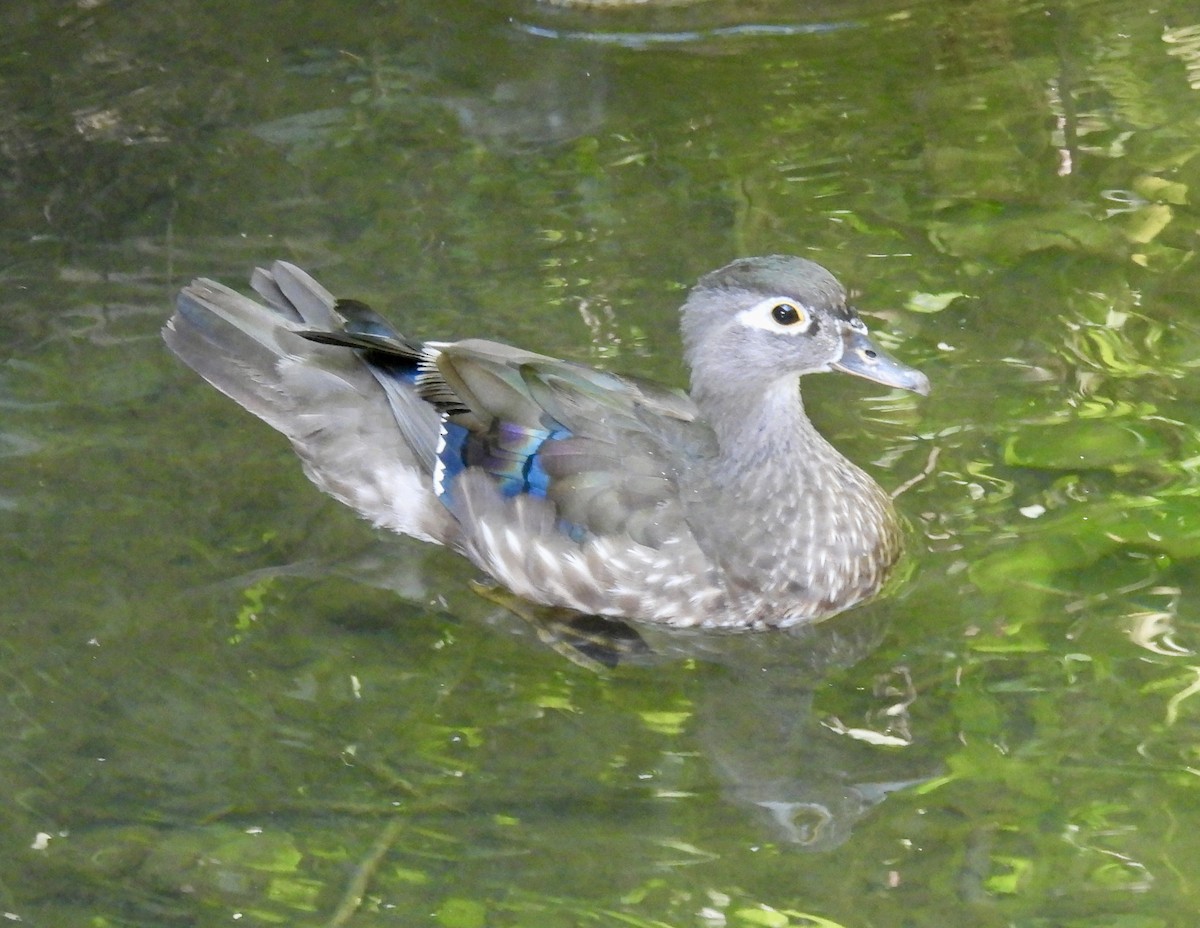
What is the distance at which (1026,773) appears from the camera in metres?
3.94

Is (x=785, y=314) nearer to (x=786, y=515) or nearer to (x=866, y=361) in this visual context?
(x=866, y=361)

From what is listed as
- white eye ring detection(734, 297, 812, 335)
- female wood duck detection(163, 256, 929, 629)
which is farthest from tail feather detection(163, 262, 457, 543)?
white eye ring detection(734, 297, 812, 335)

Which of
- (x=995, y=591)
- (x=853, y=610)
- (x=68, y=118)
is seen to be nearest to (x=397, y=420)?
(x=853, y=610)

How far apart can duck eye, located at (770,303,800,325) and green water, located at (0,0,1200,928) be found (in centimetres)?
72

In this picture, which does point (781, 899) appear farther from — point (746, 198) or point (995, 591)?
point (746, 198)

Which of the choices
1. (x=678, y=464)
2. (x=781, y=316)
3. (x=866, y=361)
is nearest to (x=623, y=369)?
(x=678, y=464)

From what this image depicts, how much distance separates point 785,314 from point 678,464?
1.68 ft

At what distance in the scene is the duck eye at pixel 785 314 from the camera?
14.8 feet

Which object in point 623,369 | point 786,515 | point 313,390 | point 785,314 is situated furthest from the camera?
point 623,369

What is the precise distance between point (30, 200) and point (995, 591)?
3.84 meters

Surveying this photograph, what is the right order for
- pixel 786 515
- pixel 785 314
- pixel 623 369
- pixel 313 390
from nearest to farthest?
pixel 785 314, pixel 786 515, pixel 313 390, pixel 623 369

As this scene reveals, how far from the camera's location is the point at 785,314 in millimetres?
4520

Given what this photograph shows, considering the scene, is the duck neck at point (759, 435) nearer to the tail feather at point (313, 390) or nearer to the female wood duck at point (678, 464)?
the female wood duck at point (678, 464)

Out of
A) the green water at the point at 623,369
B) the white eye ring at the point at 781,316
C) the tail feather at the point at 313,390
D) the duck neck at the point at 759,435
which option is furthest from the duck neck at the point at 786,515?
the tail feather at the point at 313,390
